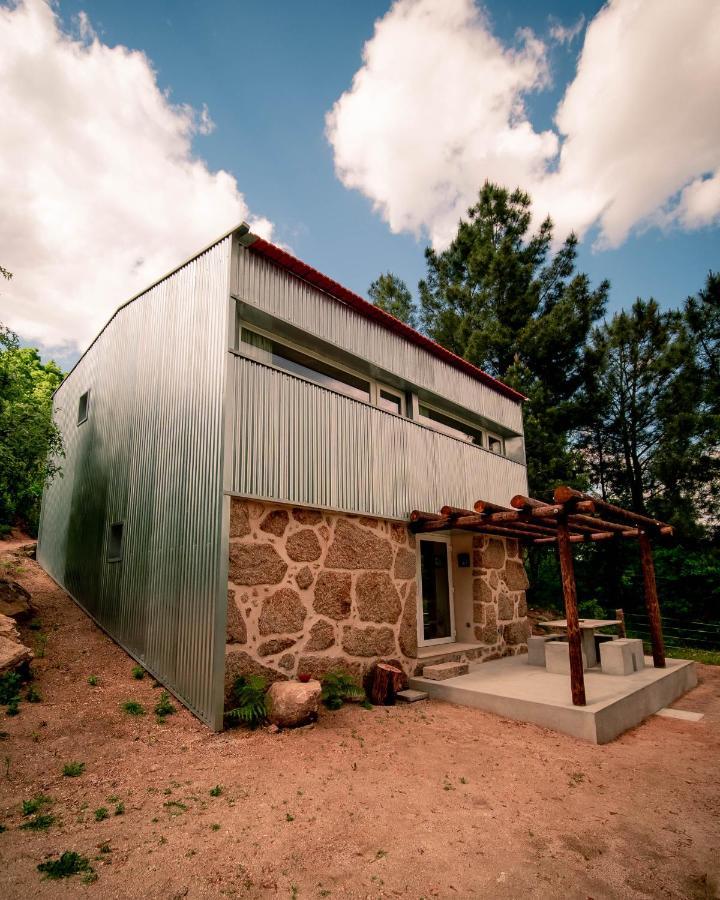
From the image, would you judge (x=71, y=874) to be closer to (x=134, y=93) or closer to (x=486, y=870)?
(x=486, y=870)

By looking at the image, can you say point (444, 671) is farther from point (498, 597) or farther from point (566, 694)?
point (498, 597)

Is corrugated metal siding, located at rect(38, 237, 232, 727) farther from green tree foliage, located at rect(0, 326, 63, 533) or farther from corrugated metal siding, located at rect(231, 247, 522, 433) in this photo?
green tree foliage, located at rect(0, 326, 63, 533)

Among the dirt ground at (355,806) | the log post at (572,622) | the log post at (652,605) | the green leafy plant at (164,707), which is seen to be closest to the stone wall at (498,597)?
the log post at (652,605)

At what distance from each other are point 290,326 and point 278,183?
4.26 meters

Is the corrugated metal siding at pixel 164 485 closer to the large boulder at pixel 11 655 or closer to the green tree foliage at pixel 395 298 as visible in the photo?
the large boulder at pixel 11 655

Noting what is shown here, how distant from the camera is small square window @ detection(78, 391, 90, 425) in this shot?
33.4 feet

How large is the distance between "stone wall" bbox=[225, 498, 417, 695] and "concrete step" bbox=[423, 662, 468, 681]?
11.3 inches

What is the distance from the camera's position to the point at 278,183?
29.0 feet

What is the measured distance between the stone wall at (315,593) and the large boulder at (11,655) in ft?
8.05

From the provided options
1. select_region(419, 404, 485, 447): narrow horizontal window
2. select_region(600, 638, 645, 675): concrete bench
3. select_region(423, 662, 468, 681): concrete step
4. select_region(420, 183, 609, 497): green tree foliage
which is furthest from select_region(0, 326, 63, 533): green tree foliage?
select_region(420, 183, 609, 497): green tree foliage

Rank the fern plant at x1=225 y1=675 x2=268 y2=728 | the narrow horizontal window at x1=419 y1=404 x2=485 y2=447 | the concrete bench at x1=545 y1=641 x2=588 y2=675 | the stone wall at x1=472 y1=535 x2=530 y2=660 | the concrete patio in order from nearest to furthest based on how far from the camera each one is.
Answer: the fern plant at x1=225 y1=675 x2=268 y2=728 < the concrete patio < the concrete bench at x1=545 y1=641 x2=588 y2=675 < the stone wall at x1=472 y1=535 x2=530 y2=660 < the narrow horizontal window at x1=419 y1=404 x2=485 y2=447

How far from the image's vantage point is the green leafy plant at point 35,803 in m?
3.07

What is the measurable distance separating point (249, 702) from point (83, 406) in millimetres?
8592

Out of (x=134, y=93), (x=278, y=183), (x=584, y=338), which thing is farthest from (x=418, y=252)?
(x=134, y=93)
